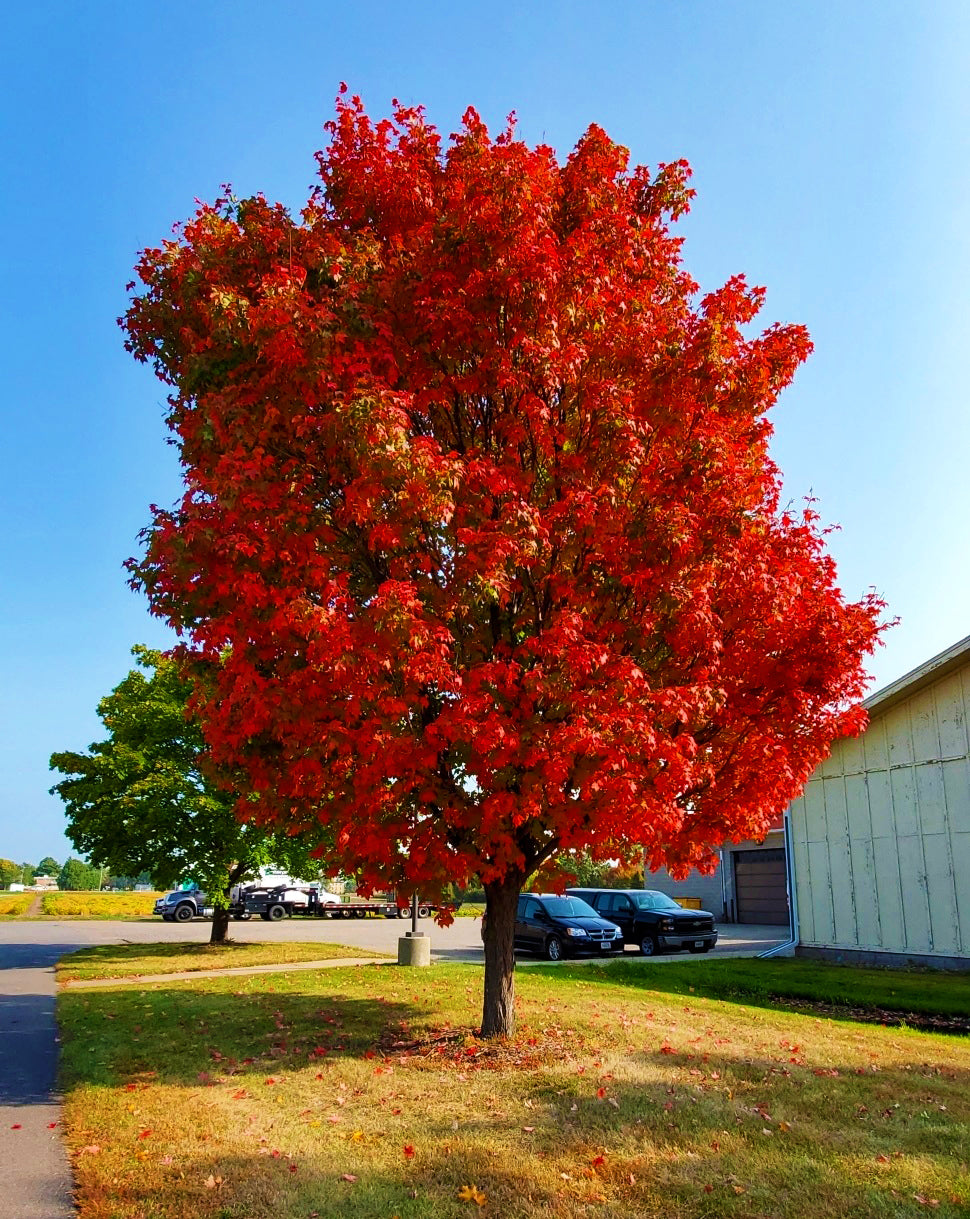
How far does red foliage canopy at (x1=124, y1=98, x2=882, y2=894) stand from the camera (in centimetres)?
716

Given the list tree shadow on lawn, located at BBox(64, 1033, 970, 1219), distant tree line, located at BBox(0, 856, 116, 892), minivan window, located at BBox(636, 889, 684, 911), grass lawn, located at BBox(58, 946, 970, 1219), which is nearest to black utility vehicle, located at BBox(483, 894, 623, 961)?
minivan window, located at BBox(636, 889, 684, 911)

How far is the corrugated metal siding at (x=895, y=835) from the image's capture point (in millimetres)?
16781

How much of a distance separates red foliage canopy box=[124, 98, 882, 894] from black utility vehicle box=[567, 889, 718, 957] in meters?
15.4

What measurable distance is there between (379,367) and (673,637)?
3.56m

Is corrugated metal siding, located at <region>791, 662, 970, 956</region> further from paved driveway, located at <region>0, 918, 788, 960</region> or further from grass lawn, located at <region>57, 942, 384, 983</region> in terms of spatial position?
grass lawn, located at <region>57, 942, 384, 983</region>

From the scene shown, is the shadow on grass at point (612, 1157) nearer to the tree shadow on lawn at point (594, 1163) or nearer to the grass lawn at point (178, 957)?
the tree shadow on lawn at point (594, 1163)

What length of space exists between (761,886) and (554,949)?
13019 millimetres

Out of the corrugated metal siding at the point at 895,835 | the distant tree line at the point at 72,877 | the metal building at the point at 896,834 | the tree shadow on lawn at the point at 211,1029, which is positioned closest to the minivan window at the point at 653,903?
the metal building at the point at 896,834

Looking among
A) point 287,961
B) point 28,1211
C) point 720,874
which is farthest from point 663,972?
point 720,874

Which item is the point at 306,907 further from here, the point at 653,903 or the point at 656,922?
the point at 656,922

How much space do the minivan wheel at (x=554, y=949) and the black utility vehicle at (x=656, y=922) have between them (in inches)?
92.5

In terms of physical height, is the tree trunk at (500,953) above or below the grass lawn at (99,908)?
above

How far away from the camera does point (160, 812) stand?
20.9 m

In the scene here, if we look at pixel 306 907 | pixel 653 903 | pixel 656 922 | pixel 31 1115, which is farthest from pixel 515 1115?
pixel 306 907
